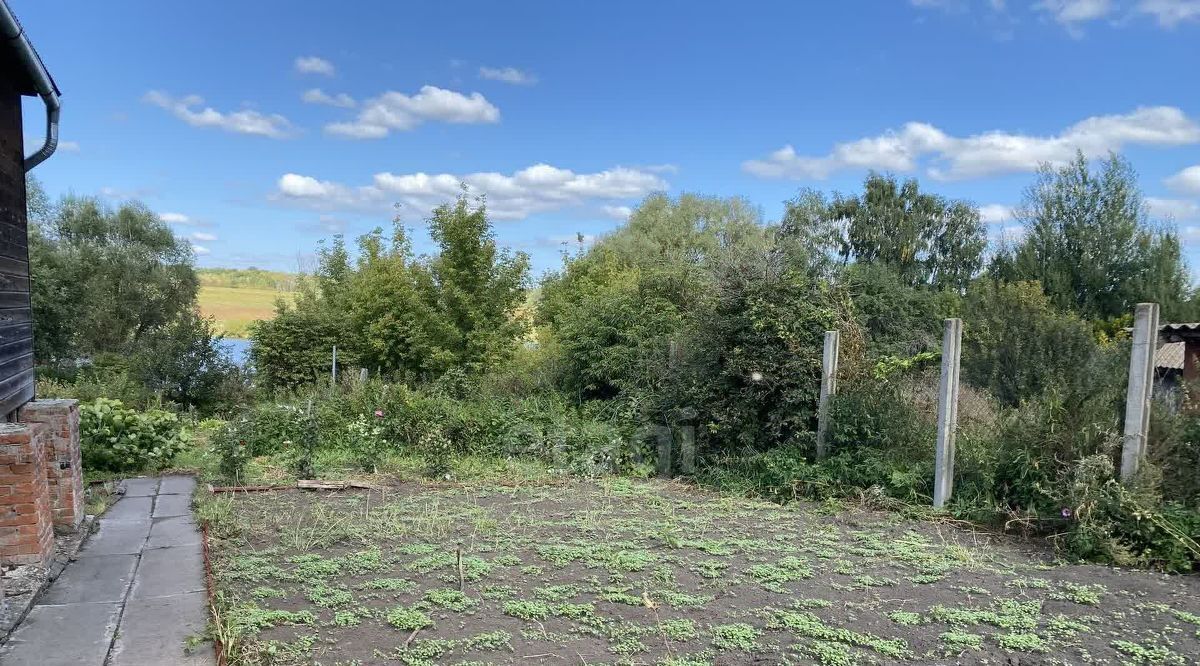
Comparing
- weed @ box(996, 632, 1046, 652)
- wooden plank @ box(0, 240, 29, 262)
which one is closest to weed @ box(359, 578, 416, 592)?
weed @ box(996, 632, 1046, 652)

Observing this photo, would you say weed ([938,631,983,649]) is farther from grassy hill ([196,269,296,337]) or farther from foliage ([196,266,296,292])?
foliage ([196,266,296,292])

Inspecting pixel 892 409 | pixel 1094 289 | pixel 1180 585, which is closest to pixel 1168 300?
pixel 1094 289

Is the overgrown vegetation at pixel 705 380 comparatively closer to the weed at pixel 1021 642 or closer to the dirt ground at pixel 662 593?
the dirt ground at pixel 662 593

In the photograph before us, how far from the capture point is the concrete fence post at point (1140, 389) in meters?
4.96

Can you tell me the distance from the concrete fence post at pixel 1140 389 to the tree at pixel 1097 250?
→ 1825cm

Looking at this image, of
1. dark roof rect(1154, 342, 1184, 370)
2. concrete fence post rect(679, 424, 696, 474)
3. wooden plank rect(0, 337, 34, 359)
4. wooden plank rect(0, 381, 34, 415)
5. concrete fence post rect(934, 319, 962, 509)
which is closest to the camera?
wooden plank rect(0, 381, 34, 415)

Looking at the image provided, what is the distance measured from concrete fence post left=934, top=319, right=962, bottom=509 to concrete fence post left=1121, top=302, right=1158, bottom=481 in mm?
1223

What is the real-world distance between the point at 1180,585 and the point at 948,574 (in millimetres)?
1351

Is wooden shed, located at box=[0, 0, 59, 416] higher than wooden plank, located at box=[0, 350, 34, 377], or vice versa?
wooden shed, located at box=[0, 0, 59, 416]

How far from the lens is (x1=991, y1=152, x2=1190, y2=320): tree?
819 inches

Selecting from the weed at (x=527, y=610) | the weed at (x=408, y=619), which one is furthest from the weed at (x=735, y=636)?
the weed at (x=408, y=619)

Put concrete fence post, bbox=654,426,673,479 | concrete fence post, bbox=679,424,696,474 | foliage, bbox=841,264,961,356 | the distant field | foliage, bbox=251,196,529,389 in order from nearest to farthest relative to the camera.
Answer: concrete fence post, bbox=679,424,696,474
concrete fence post, bbox=654,426,673,479
foliage, bbox=251,196,529,389
foliage, bbox=841,264,961,356
the distant field

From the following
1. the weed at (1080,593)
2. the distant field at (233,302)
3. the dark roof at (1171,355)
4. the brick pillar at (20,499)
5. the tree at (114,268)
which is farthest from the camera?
the distant field at (233,302)

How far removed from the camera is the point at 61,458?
5.12 meters
